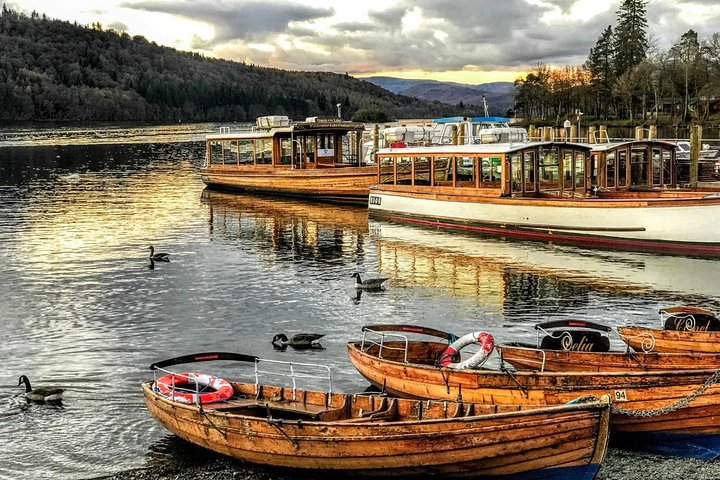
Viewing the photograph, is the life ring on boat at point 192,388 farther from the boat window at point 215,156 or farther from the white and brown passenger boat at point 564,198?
the boat window at point 215,156

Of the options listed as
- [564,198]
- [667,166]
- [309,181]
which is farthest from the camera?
[309,181]

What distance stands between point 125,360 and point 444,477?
10.8m

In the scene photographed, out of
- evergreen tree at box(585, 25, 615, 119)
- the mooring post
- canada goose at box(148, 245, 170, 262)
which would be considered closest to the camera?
canada goose at box(148, 245, 170, 262)

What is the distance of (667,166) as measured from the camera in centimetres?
4541

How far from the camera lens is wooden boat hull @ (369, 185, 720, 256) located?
34.0 meters

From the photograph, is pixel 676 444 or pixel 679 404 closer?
pixel 679 404

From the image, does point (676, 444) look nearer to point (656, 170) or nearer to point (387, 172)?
point (656, 170)

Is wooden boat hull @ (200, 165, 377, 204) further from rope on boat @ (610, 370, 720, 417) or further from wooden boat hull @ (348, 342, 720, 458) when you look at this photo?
rope on boat @ (610, 370, 720, 417)

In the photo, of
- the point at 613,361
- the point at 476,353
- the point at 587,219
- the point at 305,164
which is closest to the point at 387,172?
the point at 305,164

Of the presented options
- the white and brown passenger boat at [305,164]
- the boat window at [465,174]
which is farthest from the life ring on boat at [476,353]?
the white and brown passenger boat at [305,164]

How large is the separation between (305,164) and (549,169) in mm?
20780

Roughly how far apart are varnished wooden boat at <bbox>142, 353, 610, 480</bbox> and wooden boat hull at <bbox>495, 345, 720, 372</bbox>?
11.0 ft

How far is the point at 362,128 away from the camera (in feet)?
182

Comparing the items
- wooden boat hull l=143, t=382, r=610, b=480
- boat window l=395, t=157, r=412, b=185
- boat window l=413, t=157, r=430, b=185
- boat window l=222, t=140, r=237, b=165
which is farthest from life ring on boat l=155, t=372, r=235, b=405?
boat window l=222, t=140, r=237, b=165
